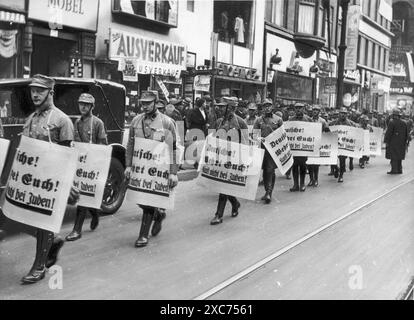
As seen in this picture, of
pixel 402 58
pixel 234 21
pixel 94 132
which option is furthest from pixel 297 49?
pixel 402 58

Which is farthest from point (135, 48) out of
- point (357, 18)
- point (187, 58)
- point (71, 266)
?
point (357, 18)

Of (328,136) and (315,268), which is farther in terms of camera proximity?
(328,136)

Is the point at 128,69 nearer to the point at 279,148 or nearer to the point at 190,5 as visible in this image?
the point at 190,5

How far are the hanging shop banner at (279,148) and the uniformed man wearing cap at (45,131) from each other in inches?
221

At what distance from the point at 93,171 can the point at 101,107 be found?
5.51 feet

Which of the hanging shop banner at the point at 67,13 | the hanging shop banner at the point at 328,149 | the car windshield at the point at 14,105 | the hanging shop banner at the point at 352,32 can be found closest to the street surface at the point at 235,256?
the car windshield at the point at 14,105

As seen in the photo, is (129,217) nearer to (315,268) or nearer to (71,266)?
(71,266)

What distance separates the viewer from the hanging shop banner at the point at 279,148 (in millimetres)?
10586

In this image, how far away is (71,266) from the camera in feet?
19.1

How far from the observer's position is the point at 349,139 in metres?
14.7

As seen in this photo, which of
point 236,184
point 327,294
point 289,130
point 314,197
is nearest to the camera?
point 327,294

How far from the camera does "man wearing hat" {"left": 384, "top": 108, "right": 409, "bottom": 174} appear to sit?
16594 millimetres

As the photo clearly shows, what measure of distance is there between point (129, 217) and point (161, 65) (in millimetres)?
11239

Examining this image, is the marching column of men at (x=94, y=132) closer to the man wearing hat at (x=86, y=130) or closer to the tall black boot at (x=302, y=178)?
the man wearing hat at (x=86, y=130)
